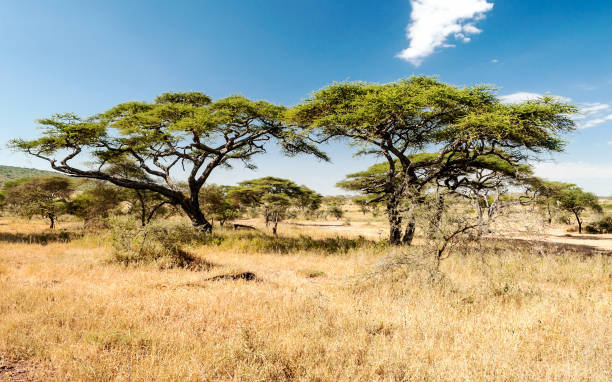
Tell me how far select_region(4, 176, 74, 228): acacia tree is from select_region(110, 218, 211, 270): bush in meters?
16.5

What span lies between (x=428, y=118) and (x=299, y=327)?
11.4 metres

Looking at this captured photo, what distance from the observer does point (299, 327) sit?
383 centimetres

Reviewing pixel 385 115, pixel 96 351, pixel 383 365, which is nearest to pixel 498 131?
pixel 385 115

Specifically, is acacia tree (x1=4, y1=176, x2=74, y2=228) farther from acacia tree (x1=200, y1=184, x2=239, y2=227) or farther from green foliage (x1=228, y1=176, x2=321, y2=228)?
green foliage (x1=228, y1=176, x2=321, y2=228)

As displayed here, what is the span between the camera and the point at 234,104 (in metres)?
13.6

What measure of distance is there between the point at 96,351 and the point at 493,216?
6820 millimetres

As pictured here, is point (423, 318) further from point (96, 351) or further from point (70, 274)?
point (70, 274)

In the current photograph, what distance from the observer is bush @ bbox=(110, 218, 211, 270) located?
8.19m

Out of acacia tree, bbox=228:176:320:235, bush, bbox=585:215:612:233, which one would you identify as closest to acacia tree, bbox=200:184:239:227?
acacia tree, bbox=228:176:320:235

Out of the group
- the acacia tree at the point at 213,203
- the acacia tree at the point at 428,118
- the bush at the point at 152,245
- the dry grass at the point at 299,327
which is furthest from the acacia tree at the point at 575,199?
the bush at the point at 152,245

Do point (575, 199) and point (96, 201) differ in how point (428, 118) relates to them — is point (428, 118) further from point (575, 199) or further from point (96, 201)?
point (575, 199)

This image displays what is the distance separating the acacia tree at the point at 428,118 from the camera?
406 inches

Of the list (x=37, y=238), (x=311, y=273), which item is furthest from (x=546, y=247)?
(x=37, y=238)

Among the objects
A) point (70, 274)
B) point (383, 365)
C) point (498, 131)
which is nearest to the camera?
point (383, 365)
